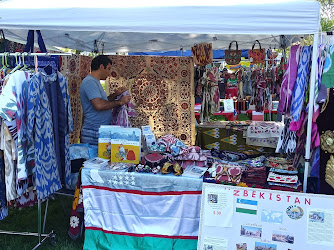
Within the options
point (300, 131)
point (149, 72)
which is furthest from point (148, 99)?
point (300, 131)

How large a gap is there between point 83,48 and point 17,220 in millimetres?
3315

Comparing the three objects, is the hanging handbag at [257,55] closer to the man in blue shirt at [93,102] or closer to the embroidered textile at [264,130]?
the embroidered textile at [264,130]

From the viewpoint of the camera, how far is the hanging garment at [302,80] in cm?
253

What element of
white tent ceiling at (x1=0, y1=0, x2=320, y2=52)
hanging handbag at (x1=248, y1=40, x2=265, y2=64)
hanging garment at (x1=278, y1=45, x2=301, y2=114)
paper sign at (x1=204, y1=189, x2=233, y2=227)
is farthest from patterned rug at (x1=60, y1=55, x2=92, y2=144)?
hanging garment at (x1=278, y1=45, x2=301, y2=114)

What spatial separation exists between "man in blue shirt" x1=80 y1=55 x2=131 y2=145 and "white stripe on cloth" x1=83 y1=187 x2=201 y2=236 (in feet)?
3.00

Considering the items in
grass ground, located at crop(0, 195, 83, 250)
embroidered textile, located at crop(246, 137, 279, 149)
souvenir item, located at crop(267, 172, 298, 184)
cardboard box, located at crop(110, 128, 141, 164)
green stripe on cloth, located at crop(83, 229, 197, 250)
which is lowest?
grass ground, located at crop(0, 195, 83, 250)

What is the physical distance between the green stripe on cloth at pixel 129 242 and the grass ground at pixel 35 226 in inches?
9.9

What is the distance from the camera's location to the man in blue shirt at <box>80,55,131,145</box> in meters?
3.42

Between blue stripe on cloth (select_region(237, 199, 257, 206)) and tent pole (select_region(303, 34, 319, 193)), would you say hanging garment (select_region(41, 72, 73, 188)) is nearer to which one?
blue stripe on cloth (select_region(237, 199, 257, 206))

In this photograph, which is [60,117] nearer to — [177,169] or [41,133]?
[41,133]

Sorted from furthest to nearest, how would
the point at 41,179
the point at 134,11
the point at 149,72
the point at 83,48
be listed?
the point at 83,48 < the point at 149,72 < the point at 41,179 < the point at 134,11

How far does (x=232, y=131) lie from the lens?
498 cm

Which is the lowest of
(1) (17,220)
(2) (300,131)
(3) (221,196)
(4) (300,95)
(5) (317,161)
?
(1) (17,220)

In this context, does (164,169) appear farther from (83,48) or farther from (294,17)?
(83,48)
